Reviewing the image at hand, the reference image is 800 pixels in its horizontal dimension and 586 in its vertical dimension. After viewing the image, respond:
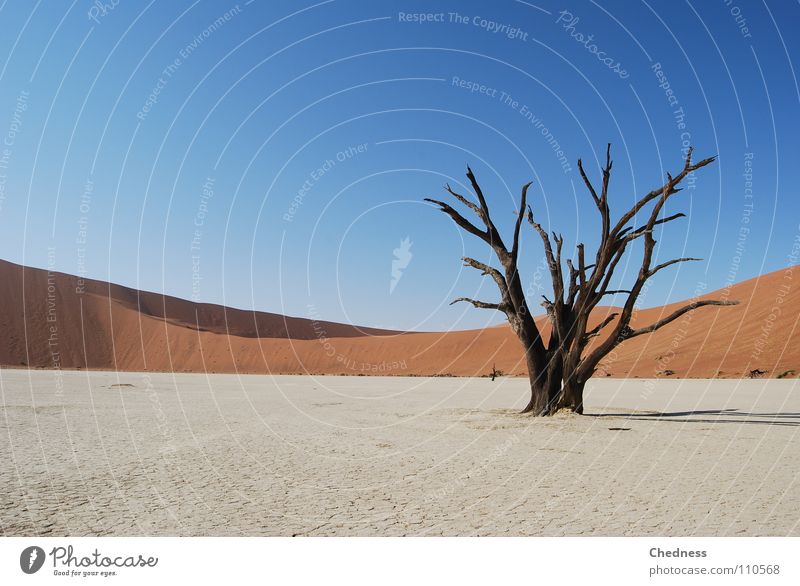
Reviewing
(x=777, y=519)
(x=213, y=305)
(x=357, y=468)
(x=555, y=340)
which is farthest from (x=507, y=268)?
(x=213, y=305)

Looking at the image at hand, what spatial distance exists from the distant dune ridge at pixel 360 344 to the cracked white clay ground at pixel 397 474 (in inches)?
1167

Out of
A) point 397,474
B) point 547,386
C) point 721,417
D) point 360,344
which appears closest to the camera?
point 397,474

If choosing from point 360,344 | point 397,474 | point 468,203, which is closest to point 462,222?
point 468,203

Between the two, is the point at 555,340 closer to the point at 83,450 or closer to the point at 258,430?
the point at 258,430

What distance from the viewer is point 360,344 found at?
81.2m

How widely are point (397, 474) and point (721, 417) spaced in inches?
519

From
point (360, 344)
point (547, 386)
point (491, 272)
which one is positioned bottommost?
point (547, 386)

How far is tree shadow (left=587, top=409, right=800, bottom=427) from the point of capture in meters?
16.5

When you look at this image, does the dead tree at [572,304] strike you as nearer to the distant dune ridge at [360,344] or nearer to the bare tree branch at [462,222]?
the bare tree branch at [462,222]

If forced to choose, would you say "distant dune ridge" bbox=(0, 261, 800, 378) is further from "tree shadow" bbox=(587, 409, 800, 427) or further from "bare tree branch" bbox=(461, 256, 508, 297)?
"bare tree branch" bbox=(461, 256, 508, 297)

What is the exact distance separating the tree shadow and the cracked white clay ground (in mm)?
104

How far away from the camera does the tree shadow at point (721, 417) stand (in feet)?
54.2

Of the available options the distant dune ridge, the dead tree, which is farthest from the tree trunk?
the distant dune ridge

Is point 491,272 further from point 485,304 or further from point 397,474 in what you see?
point 397,474
